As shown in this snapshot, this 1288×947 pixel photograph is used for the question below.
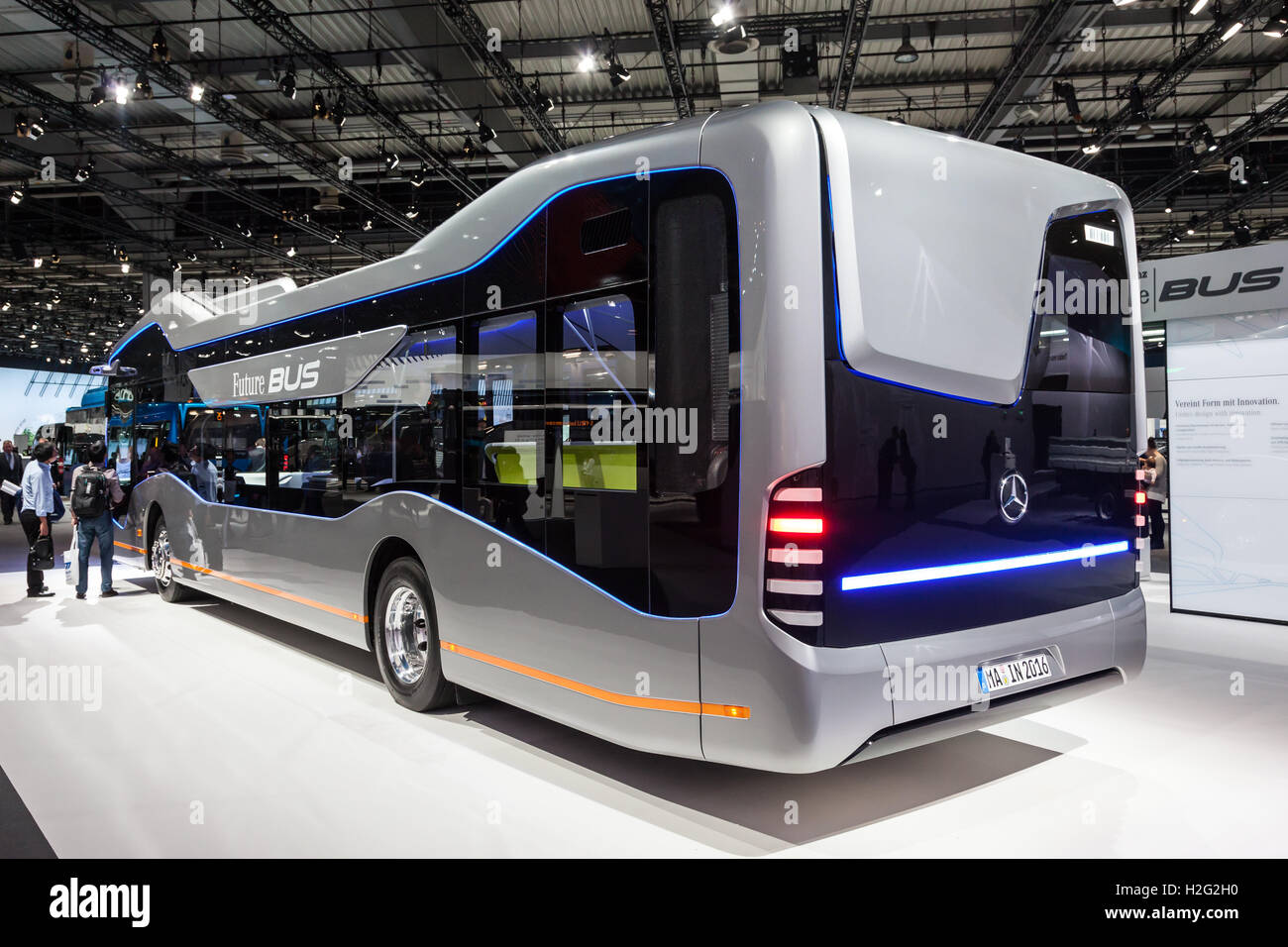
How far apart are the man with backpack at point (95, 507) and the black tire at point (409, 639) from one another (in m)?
5.07

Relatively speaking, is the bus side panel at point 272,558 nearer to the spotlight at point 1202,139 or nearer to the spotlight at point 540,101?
the spotlight at point 540,101

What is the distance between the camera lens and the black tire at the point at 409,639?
14.9 ft

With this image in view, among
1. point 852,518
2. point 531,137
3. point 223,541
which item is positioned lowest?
point 223,541

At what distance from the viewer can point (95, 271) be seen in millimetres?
26766

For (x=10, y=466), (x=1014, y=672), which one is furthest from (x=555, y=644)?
(x=10, y=466)

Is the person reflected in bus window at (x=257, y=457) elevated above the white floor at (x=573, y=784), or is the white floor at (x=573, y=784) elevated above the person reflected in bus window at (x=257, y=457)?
the person reflected in bus window at (x=257, y=457)

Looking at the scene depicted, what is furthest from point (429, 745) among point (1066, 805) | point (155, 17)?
Answer: point (155, 17)

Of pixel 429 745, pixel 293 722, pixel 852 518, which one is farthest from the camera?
pixel 293 722

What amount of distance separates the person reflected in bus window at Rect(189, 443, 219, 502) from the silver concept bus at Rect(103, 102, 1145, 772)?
385cm

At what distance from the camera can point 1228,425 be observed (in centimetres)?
715

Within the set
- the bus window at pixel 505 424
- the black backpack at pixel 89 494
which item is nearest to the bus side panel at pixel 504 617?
the bus window at pixel 505 424

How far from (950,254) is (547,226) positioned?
1678 mm

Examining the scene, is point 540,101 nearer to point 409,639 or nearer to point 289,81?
point 289,81
